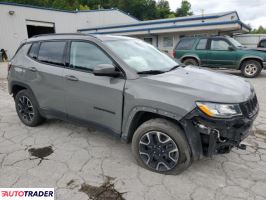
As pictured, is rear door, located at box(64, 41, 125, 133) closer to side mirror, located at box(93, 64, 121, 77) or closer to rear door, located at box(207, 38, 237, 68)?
side mirror, located at box(93, 64, 121, 77)

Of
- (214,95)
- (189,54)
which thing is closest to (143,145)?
(214,95)

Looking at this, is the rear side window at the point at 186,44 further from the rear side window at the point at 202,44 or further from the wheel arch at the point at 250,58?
the wheel arch at the point at 250,58

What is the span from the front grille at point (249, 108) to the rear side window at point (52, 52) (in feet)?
8.71

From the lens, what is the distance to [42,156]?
11.4 feet

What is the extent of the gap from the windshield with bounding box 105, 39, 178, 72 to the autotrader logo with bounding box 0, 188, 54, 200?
1.83 metres

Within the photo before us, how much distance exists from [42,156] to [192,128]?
87.8 inches

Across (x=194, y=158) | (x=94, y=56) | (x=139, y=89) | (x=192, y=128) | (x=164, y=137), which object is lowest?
(x=194, y=158)

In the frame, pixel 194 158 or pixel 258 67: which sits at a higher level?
pixel 258 67

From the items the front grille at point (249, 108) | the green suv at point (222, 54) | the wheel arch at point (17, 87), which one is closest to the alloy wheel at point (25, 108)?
the wheel arch at point (17, 87)

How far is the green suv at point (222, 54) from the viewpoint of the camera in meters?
9.86

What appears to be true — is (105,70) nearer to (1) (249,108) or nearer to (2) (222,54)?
(1) (249,108)

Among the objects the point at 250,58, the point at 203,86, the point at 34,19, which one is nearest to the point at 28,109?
the point at 203,86

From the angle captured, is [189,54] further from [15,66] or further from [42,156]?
[42,156]

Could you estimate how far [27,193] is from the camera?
107 inches
